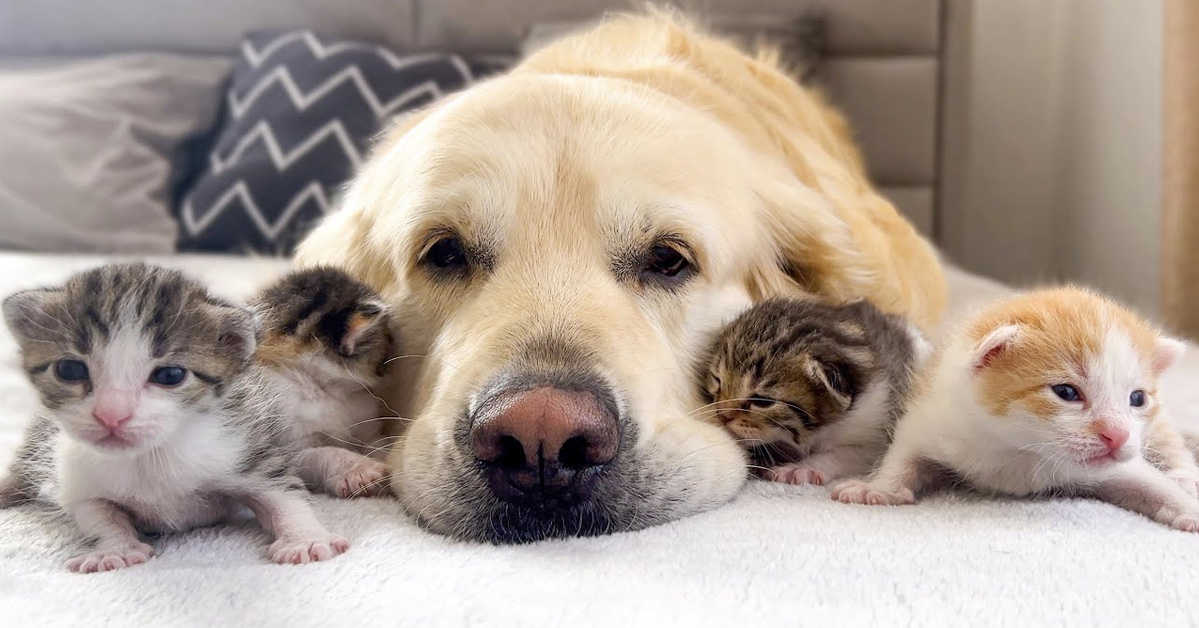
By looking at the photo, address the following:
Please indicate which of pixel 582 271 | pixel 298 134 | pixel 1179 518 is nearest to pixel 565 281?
pixel 582 271

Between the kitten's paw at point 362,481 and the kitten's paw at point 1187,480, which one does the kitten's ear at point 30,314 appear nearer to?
the kitten's paw at point 362,481

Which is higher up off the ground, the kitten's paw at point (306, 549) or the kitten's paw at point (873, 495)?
the kitten's paw at point (306, 549)

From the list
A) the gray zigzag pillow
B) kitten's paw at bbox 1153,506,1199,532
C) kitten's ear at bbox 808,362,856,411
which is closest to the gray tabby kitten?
kitten's ear at bbox 808,362,856,411

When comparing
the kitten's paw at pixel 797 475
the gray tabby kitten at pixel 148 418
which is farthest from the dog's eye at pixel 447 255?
the kitten's paw at pixel 797 475

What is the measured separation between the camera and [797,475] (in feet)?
5.41

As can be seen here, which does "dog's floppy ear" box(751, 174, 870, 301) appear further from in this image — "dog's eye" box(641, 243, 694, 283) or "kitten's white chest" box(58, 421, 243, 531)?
"kitten's white chest" box(58, 421, 243, 531)

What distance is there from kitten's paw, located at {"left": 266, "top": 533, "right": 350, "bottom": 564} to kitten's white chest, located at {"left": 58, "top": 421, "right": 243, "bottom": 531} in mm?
151

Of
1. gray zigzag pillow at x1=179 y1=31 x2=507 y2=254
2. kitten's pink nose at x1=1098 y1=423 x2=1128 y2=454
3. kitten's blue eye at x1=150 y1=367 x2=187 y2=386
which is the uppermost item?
kitten's blue eye at x1=150 y1=367 x2=187 y2=386

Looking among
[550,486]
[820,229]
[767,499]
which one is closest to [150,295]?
[550,486]

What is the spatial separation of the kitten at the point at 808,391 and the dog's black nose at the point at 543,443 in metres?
0.41

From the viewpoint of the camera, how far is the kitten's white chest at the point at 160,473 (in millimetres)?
1300

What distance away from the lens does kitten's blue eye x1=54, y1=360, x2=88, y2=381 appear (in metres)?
1.21

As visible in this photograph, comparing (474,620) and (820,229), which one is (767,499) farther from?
(820,229)

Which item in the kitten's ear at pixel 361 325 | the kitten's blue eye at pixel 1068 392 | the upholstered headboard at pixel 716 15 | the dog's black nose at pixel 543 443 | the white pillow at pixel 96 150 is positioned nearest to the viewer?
the dog's black nose at pixel 543 443
